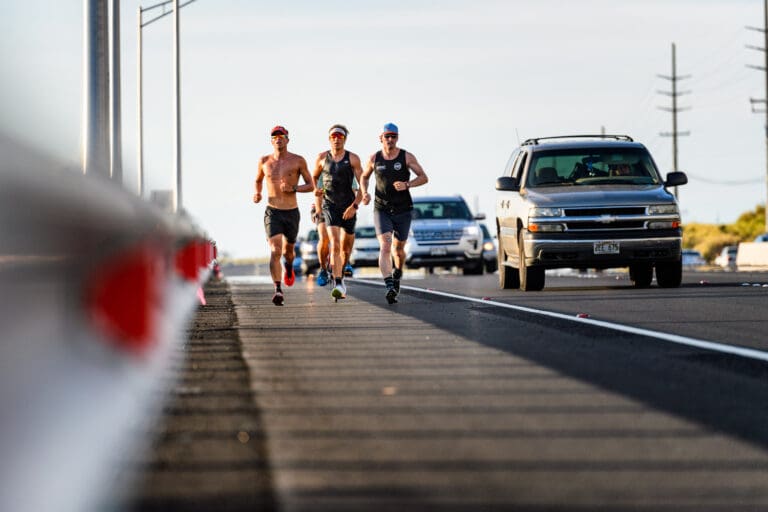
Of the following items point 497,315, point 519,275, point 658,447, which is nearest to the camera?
point 658,447

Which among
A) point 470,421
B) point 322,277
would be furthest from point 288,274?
point 470,421

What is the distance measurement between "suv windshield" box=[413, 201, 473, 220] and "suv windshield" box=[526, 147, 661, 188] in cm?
1218

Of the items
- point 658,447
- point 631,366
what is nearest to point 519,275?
point 631,366

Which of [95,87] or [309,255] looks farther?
[309,255]

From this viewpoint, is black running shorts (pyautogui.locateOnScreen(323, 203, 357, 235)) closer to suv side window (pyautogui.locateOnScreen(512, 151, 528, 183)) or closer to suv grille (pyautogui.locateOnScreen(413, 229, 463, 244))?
suv side window (pyautogui.locateOnScreen(512, 151, 528, 183))

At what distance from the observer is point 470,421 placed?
22.4 ft

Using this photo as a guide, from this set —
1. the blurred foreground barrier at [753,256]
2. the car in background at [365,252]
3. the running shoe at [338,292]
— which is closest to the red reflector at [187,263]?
the running shoe at [338,292]

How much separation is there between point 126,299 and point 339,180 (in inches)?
432

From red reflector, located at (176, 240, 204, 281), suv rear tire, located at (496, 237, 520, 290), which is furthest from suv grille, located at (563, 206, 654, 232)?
red reflector, located at (176, 240, 204, 281)

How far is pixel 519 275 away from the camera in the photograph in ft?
69.3

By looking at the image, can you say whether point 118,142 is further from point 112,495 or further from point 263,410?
point 112,495

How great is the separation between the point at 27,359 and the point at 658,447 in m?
2.84

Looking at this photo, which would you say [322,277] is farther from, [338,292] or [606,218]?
[606,218]

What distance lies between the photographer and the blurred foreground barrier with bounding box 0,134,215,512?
12.9 feet
